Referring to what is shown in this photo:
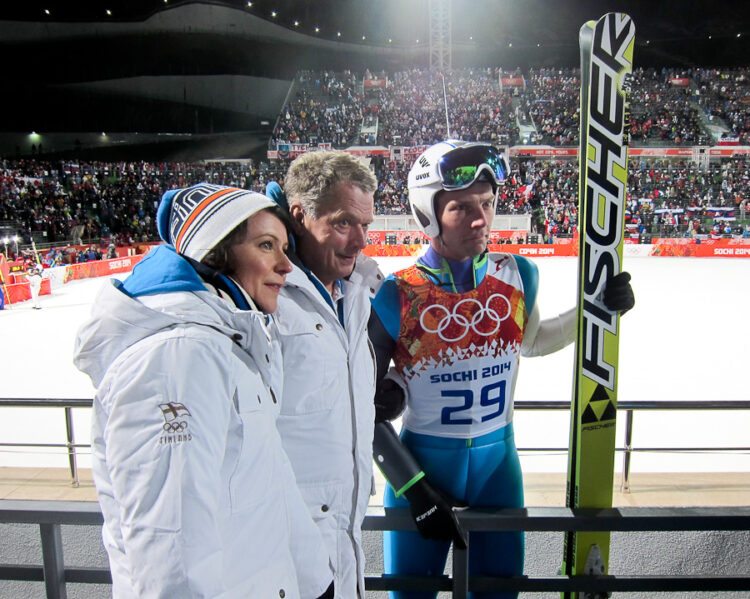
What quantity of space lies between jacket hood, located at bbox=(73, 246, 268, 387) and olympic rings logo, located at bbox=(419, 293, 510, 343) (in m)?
1.05

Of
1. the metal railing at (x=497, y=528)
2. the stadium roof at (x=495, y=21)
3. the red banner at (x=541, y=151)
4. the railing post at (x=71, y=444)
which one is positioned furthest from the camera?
the stadium roof at (x=495, y=21)

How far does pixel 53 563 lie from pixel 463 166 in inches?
70.0

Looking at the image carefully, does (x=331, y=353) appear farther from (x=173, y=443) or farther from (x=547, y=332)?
(x=547, y=332)

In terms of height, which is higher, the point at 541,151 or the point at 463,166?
the point at 541,151

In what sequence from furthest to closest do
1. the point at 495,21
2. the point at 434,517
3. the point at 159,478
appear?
the point at 495,21 → the point at 434,517 → the point at 159,478

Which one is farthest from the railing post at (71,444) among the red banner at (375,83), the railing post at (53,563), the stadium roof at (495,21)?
the red banner at (375,83)

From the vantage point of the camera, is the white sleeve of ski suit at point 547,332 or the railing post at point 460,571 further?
the white sleeve of ski suit at point 547,332

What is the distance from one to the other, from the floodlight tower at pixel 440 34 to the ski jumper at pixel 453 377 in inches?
1395

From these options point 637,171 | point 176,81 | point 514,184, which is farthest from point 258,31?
point 637,171

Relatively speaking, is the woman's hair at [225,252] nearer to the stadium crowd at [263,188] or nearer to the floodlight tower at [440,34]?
the stadium crowd at [263,188]

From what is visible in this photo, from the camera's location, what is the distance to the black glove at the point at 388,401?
185 centimetres

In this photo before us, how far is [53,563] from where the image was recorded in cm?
151

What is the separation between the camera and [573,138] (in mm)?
26891

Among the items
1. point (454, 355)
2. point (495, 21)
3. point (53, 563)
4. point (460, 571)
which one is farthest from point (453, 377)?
point (495, 21)
